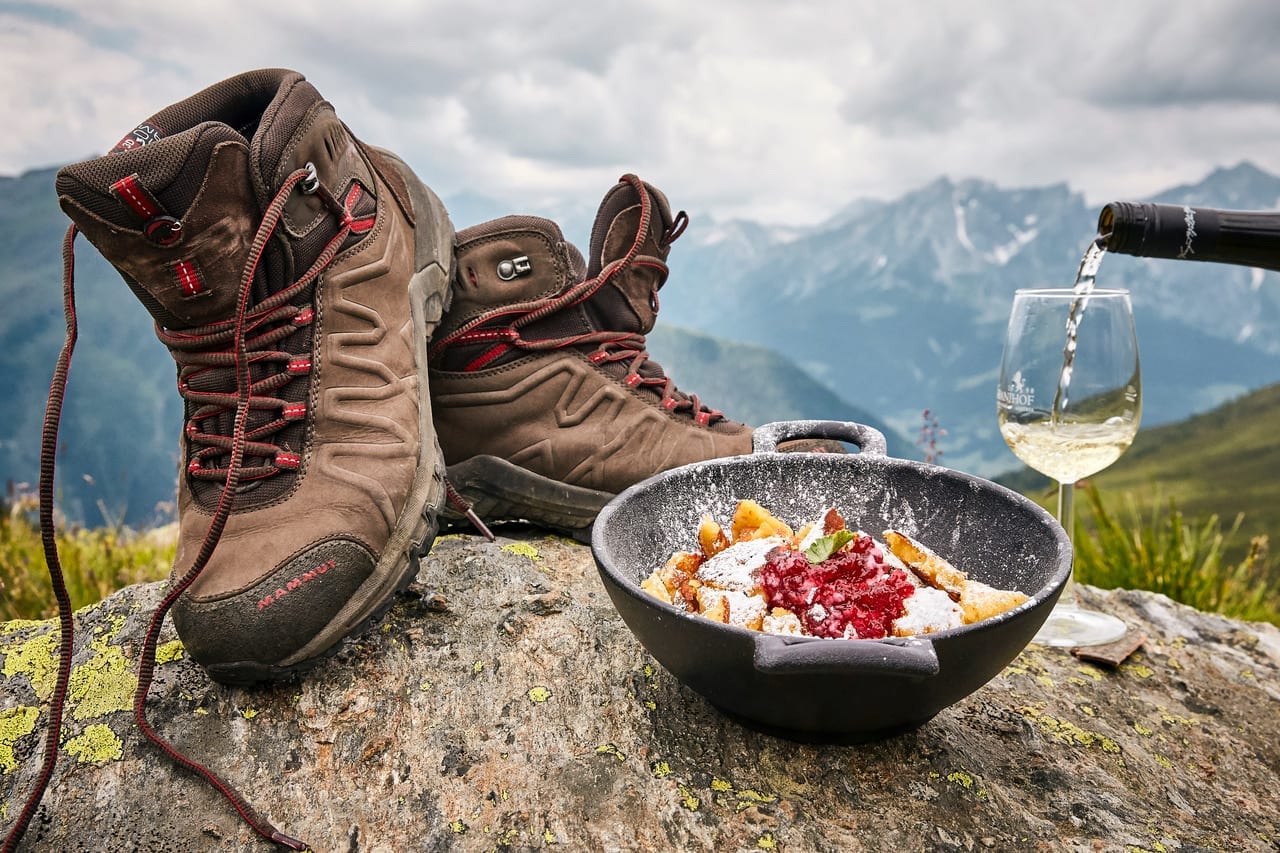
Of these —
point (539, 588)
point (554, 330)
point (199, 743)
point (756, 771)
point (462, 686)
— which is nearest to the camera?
→ point (756, 771)

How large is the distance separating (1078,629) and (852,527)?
102 centimetres

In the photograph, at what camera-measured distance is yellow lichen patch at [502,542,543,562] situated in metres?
2.49

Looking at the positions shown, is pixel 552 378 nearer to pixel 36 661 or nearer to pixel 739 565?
pixel 739 565

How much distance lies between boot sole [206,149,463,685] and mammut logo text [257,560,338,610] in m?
0.11

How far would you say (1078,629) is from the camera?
2498 mm

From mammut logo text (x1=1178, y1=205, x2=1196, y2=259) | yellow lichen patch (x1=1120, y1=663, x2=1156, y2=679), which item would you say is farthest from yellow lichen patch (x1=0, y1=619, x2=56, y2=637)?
mammut logo text (x1=1178, y1=205, x2=1196, y2=259)

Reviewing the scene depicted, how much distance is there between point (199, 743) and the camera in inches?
68.0

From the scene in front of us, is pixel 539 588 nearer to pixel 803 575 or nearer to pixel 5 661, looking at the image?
pixel 803 575

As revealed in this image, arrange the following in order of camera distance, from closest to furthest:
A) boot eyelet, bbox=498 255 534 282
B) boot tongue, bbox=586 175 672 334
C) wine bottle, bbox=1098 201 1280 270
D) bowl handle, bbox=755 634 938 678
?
bowl handle, bbox=755 634 938 678 → wine bottle, bbox=1098 201 1280 270 → boot eyelet, bbox=498 255 534 282 → boot tongue, bbox=586 175 672 334

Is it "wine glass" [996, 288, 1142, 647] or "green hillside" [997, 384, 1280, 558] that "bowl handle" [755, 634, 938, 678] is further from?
"green hillside" [997, 384, 1280, 558]

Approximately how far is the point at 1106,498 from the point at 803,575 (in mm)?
7392

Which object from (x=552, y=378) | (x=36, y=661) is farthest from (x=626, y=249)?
(x=36, y=661)

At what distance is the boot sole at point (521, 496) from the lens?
8.97 ft

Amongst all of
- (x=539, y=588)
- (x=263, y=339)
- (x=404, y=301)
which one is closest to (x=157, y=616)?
(x=263, y=339)
